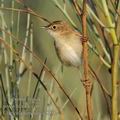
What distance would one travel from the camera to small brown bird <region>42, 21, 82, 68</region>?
2090 millimetres

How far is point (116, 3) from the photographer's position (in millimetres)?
1284

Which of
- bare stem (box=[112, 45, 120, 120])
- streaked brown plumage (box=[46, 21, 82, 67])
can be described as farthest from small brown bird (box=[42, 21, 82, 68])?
bare stem (box=[112, 45, 120, 120])

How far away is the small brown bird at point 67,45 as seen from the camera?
6.86 ft

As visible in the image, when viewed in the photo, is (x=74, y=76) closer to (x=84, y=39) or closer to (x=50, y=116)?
(x=50, y=116)

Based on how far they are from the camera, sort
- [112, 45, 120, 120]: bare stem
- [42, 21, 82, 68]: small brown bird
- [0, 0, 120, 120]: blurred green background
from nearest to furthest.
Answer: [112, 45, 120, 120]: bare stem < [0, 0, 120, 120]: blurred green background < [42, 21, 82, 68]: small brown bird

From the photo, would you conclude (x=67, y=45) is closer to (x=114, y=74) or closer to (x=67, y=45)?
(x=67, y=45)

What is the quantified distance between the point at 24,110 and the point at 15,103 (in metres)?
0.07

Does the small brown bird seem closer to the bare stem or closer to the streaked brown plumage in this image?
the streaked brown plumage

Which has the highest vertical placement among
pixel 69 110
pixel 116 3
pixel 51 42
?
pixel 116 3

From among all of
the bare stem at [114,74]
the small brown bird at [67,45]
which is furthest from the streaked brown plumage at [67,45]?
the bare stem at [114,74]

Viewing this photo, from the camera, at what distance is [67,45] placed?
2113mm

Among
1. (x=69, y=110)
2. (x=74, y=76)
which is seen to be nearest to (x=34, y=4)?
(x=74, y=76)

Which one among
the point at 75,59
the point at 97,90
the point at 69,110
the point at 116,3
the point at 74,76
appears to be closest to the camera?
the point at 116,3

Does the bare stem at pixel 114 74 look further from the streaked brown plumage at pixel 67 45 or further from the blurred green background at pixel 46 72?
the streaked brown plumage at pixel 67 45
